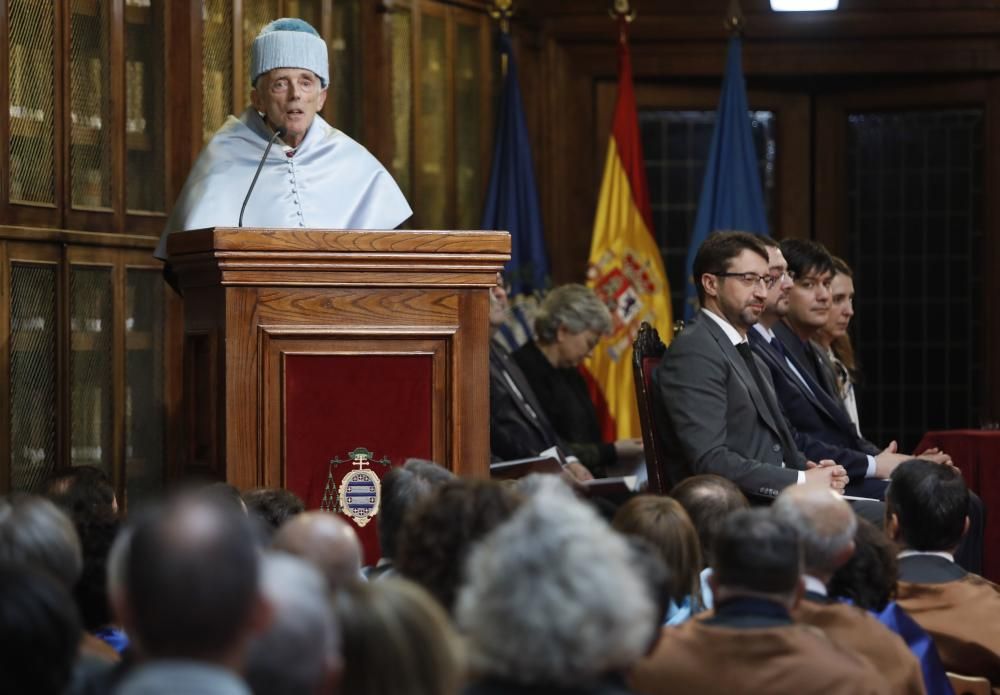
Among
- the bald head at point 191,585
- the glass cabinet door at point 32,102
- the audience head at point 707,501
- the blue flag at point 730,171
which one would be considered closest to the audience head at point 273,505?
the audience head at point 707,501

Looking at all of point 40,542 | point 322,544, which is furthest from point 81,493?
point 322,544

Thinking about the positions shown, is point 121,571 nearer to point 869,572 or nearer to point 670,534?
point 670,534

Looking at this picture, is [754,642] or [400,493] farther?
[400,493]

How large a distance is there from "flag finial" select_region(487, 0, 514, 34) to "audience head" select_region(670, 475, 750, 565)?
4728 millimetres

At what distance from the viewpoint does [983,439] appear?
5.80 metres

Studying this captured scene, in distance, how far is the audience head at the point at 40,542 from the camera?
2.44 m

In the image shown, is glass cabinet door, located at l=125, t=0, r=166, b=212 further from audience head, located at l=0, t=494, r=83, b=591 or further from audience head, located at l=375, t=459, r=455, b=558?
audience head, located at l=0, t=494, r=83, b=591

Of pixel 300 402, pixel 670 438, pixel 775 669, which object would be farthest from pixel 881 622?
pixel 670 438

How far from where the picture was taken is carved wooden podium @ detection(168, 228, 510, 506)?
3.88 metres

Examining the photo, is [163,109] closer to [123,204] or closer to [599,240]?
[123,204]

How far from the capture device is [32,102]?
5.84 meters

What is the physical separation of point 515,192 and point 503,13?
901 millimetres

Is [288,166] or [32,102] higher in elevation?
[32,102]

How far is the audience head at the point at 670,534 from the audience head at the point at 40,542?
3.50 feet
